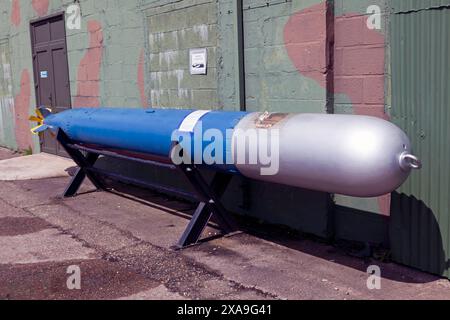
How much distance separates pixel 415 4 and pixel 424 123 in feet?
2.97

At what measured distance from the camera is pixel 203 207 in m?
5.26

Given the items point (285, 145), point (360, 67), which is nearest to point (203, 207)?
point (285, 145)

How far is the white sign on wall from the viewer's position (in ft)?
20.8

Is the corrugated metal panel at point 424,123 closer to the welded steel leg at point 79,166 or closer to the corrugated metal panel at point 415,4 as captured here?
the corrugated metal panel at point 415,4

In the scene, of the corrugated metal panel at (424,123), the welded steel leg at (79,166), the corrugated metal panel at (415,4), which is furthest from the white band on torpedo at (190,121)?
the welded steel leg at (79,166)

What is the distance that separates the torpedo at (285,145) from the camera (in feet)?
12.1

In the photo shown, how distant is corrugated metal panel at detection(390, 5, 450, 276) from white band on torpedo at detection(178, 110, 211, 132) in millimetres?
1781

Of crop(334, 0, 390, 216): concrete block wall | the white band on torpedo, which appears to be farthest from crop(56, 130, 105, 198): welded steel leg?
crop(334, 0, 390, 216): concrete block wall

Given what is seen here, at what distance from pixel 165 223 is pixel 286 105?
1907mm

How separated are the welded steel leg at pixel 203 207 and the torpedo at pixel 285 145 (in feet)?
0.69

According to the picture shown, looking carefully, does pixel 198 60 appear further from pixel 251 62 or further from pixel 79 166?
pixel 79 166

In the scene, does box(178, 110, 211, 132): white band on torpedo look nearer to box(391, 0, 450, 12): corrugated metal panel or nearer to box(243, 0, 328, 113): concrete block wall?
box(243, 0, 328, 113): concrete block wall
